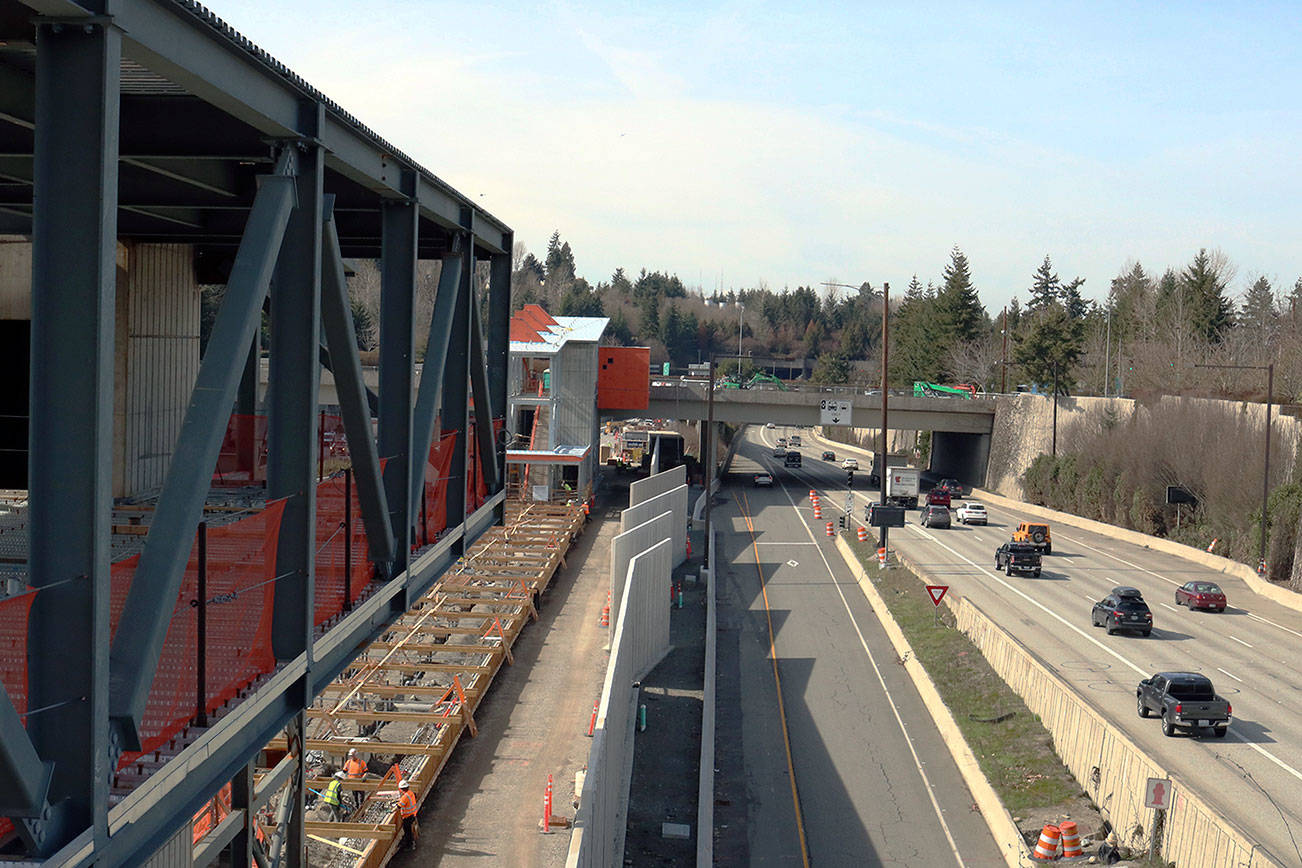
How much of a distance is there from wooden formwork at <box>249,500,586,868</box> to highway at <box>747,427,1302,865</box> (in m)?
13.5

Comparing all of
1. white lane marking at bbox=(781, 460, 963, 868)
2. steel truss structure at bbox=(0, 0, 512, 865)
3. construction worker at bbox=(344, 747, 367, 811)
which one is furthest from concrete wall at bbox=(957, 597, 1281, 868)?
construction worker at bbox=(344, 747, 367, 811)

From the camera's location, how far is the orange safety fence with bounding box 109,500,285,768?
5.93m

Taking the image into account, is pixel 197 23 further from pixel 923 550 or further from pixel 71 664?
pixel 923 550

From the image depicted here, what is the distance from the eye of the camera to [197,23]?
5.60 meters

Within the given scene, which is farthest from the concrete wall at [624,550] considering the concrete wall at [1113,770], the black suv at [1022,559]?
the black suv at [1022,559]

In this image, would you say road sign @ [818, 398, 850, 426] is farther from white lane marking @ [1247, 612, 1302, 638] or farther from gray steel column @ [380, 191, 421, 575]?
gray steel column @ [380, 191, 421, 575]

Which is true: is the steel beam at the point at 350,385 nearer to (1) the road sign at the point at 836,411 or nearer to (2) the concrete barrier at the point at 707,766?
(2) the concrete barrier at the point at 707,766

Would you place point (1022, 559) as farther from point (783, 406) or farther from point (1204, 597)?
point (783, 406)

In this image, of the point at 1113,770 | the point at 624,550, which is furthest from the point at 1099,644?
the point at 624,550

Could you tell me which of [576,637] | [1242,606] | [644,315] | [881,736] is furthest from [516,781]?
[644,315]

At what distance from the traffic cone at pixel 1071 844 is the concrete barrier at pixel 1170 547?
23.4 meters

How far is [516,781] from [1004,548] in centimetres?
3189

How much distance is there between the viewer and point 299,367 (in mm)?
7379

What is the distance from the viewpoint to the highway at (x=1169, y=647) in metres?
21.3
